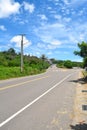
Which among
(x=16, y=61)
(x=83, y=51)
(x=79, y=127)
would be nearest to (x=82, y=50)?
(x=83, y=51)

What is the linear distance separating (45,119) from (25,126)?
1346 mm

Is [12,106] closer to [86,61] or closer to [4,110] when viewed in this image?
[4,110]

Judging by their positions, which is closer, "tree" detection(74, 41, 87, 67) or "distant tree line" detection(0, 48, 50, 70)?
"tree" detection(74, 41, 87, 67)

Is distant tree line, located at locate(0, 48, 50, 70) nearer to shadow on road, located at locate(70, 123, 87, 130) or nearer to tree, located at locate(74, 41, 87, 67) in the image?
tree, located at locate(74, 41, 87, 67)

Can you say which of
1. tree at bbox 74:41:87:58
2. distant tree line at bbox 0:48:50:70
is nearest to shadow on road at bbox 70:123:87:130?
tree at bbox 74:41:87:58

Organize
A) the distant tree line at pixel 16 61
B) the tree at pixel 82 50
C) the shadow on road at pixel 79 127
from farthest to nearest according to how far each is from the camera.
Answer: the distant tree line at pixel 16 61, the tree at pixel 82 50, the shadow on road at pixel 79 127

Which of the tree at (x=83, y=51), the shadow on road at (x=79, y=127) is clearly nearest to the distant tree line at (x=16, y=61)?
the tree at (x=83, y=51)

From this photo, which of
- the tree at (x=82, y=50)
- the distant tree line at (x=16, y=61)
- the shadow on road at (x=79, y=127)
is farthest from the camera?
the distant tree line at (x=16, y=61)

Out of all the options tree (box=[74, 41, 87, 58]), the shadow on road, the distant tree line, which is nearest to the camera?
the shadow on road

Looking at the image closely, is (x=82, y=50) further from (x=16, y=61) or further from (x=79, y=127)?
(x=16, y=61)

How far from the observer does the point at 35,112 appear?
1080 centimetres

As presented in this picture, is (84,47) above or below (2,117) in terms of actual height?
above

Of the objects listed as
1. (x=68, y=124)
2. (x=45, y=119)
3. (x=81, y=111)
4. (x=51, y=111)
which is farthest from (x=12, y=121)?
(x=81, y=111)

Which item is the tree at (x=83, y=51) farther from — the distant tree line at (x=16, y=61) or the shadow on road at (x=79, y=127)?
the distant tree line at (x=16, y=61)
